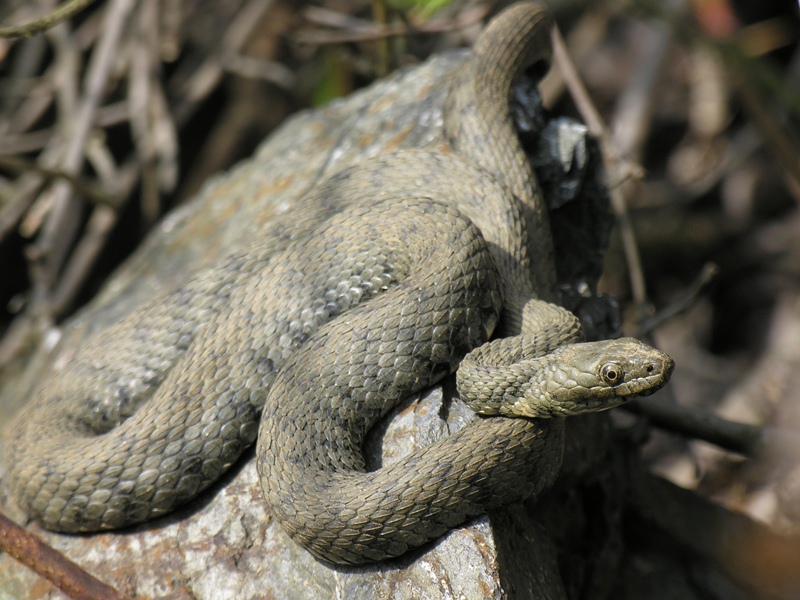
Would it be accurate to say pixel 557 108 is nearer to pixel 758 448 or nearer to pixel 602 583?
pixel 758 448

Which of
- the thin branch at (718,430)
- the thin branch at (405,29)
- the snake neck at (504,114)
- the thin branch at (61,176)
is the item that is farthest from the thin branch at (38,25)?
the thin branch at (718,430)

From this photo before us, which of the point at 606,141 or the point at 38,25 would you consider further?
the point at 606,141

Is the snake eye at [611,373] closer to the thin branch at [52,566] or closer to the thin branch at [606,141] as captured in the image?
the thin branch at [52,566]

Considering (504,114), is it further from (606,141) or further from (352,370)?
(352,370)

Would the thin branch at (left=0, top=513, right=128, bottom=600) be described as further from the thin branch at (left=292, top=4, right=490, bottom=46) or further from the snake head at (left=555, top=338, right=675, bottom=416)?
the thin branch at (left=292, top=4, right=490, bottom=46)

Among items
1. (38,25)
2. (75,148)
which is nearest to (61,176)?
(75,148)

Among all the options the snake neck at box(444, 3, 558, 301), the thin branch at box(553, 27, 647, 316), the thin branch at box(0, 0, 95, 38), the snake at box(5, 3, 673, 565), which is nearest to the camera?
the snake at box(5, 3, 673, 565)

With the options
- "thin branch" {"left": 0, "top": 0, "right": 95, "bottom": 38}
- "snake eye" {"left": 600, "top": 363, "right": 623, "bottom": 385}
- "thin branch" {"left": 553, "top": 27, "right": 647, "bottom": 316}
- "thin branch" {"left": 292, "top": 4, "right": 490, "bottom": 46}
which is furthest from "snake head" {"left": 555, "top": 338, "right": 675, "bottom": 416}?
"thin branch" {"left": 292, "top": 4, "right": 490, "bottom": 46}

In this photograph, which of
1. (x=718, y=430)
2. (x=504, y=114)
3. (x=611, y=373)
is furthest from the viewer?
(x=718, y=430)
